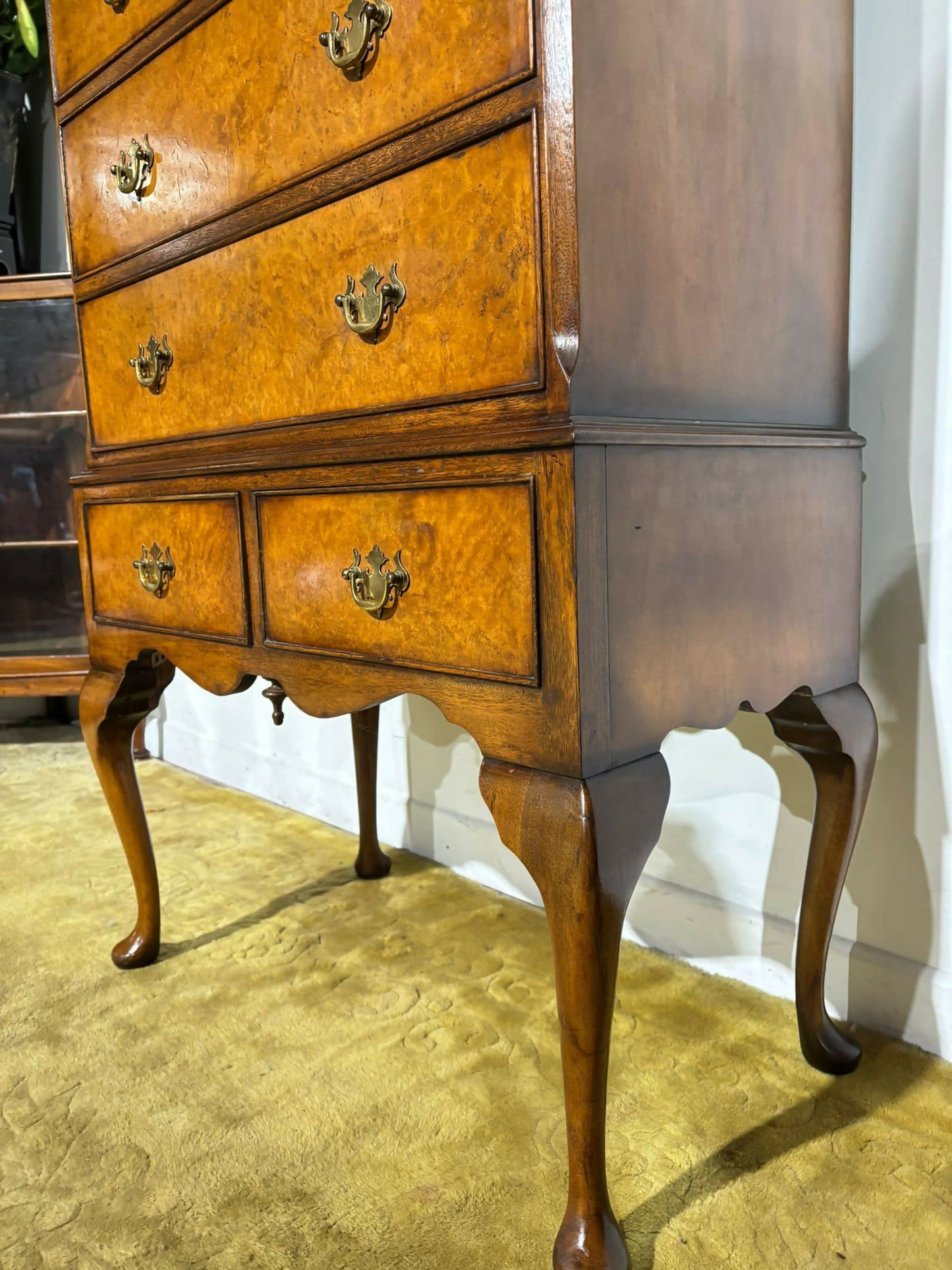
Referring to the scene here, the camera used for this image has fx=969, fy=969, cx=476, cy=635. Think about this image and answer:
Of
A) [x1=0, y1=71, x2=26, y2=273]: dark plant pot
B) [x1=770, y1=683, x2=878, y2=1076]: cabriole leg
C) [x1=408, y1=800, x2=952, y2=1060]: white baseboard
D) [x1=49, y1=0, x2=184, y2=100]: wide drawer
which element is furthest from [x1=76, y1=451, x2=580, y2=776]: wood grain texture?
[x1=0, y1=71, x2=26, y2=273]: dark plant pot

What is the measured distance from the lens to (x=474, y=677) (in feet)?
2.52

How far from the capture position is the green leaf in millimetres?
2506

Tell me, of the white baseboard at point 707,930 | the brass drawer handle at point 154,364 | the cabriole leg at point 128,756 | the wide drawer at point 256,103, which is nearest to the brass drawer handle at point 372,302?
the wide drawer at point 256,103

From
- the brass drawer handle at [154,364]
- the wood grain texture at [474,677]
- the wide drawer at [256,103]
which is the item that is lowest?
the wood grain texture at [474,677]

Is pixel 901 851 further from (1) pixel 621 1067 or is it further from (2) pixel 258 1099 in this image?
(2) pixel 258 1099

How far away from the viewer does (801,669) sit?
2.96 ft

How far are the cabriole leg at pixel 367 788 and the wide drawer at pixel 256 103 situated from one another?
78 centimetres

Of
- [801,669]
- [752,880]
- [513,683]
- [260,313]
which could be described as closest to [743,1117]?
[752,880]

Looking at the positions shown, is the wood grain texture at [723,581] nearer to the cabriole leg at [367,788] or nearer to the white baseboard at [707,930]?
the white baseboard at [707,930]

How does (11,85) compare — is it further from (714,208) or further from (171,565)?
(714,208)

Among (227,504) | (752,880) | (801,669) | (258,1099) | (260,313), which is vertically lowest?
(258,1099)

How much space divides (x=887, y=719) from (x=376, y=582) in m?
0.63

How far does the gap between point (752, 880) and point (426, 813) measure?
2.23 ft

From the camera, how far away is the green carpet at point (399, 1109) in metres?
0.85
